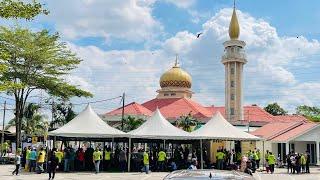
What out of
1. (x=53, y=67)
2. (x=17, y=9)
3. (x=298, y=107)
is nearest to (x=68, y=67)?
(x=53, y=67)

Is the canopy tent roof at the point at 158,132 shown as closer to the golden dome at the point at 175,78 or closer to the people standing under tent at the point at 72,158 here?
the people standing under tent at the point at 72,158

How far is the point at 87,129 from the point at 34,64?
1328cm

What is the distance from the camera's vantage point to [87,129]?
3075 centimetres

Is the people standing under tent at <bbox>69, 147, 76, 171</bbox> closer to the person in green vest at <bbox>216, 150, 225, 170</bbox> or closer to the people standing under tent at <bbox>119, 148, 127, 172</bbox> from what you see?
the people standing under tent at <bbox>119, 148, 127, 172</bbox>

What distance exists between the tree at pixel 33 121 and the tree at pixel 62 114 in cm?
411

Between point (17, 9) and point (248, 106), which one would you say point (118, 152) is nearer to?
point (17, 9)

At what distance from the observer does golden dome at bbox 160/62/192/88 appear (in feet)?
242

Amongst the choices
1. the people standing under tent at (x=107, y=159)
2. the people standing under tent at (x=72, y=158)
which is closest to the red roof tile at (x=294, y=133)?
the people standing under tent at (x=107, y=159)

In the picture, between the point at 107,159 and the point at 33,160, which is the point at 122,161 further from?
the point at 33,160

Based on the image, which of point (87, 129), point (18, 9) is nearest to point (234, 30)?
point (87, 129)

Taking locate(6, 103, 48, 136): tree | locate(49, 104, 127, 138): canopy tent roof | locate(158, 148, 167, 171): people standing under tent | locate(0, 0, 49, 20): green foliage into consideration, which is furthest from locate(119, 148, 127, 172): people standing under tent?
locate(6, 103, 48, 136): tree

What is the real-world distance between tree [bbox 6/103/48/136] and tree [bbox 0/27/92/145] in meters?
13.8

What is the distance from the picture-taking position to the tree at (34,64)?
40.6 meters

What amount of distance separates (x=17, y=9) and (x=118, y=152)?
16.9 metres
